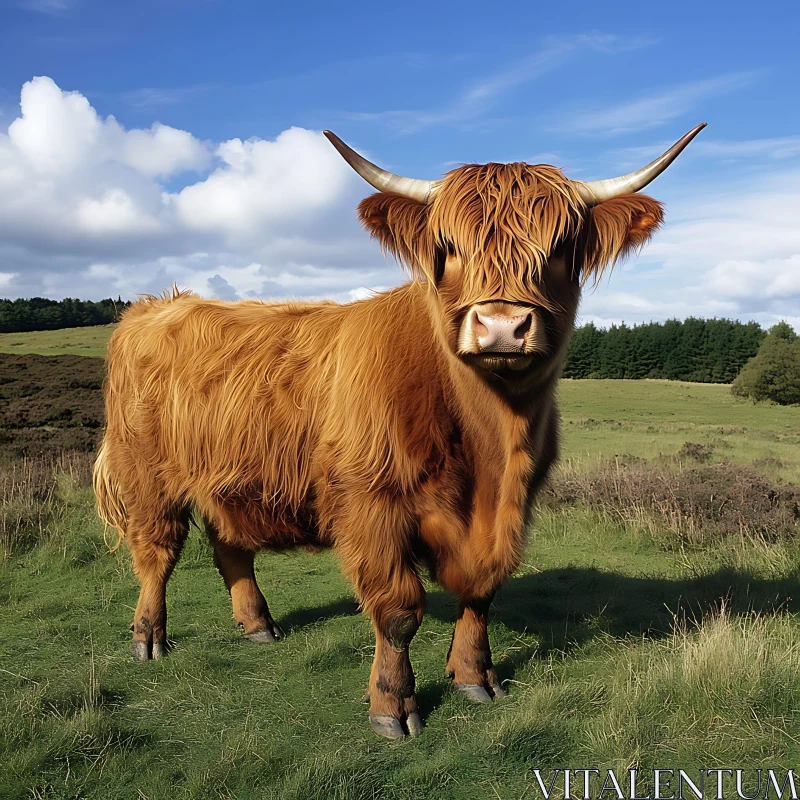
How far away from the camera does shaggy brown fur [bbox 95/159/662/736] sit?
287 centimetres

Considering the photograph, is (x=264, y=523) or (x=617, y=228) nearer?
(x=617, y=228)

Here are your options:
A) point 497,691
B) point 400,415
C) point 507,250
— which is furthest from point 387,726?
point 507,250

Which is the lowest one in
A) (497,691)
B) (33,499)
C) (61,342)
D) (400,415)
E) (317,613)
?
(317,613)

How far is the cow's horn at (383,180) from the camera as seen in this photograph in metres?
3.09

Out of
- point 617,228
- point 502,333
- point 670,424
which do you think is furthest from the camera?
point 670,424

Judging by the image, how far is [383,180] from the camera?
3146 mm

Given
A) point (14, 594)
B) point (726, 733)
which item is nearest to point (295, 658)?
point (726, 733)

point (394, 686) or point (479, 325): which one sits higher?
point (479, 325)

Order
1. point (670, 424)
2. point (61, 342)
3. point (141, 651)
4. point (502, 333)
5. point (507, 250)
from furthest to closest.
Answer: point (61, 342) < point (670, 424) < point (141, 651) < point (507, 250) < point (502, 333)

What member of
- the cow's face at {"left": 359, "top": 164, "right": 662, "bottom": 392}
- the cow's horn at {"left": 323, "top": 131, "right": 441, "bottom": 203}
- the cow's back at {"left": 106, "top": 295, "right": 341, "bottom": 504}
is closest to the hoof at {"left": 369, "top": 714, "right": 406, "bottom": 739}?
the cow's back at {"left": 106, "top": 295, "right": 341, "bottom": 504}

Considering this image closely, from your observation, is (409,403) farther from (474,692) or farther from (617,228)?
(474,692)

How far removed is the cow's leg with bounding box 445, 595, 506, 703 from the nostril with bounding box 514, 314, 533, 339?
1607 mm

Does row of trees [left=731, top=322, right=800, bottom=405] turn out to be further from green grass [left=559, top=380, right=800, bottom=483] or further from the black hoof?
the black hoof

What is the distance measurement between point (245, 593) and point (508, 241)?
2.94 m
